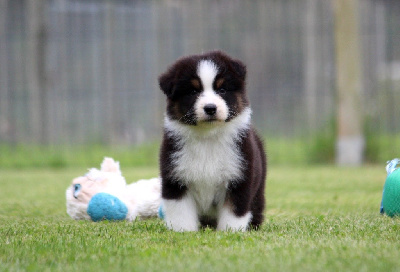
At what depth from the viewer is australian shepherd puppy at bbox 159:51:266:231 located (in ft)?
13.1

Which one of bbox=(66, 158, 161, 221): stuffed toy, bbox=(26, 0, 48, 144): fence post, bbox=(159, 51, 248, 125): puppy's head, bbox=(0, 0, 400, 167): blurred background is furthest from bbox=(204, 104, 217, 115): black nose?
bbox=(26, 0, 48, 144): fence post

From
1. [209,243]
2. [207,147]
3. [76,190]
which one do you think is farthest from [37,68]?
[209,243]

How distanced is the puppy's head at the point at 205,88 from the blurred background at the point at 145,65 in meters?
8.83

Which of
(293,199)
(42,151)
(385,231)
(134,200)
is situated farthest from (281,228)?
(42,151)

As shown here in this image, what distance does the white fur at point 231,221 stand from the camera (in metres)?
4.01

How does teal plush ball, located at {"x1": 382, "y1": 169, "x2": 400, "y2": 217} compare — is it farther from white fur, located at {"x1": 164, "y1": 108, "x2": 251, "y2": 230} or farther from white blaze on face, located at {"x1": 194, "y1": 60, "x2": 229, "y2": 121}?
white blaze on face, located at {"x1": 194, "y1": 60, "x2": 229, "y2": 121}

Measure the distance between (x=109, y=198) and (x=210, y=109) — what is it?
135cm

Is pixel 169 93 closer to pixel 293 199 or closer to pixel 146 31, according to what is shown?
pixel 293 199

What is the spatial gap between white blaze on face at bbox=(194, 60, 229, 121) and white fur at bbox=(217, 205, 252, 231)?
0.55 m

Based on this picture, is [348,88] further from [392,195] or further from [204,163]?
[204,163]

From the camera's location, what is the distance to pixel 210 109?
3.90 metres

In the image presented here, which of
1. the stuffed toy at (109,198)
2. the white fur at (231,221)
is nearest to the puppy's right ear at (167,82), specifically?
the white fur at (231,221)

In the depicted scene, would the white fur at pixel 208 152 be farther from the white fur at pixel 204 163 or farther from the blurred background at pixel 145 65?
the blurred background at pixel 145 65

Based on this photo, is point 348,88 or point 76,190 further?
point 348,88
